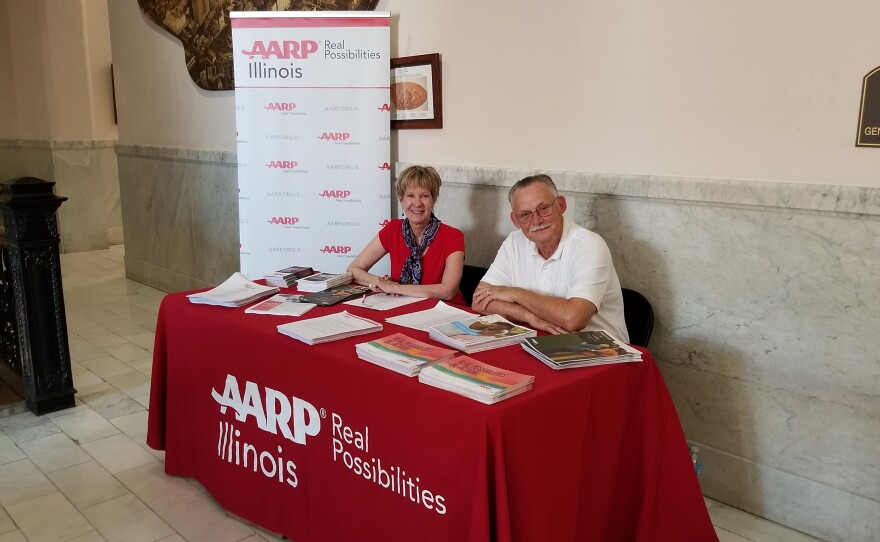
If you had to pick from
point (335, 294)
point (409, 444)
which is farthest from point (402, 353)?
point (335, 294)

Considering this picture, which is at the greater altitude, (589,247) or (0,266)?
(589,247)

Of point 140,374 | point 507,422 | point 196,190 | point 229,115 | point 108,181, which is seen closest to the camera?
point 507,422

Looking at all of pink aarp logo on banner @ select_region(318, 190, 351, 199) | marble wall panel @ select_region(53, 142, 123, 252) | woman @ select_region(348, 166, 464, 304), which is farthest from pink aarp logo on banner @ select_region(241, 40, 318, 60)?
marble wall panel @ select_region(53, 142, 123, 252)

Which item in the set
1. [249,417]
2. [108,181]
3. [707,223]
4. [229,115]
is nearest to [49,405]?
[249,417]

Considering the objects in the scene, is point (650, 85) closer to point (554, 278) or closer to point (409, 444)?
point (554, 278)

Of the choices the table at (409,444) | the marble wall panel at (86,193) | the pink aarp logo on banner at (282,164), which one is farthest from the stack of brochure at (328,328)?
the marble wall panel at (86,193)

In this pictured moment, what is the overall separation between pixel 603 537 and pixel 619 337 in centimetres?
75

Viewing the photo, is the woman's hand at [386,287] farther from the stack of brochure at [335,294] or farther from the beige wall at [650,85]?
the beige wall at [650,85]

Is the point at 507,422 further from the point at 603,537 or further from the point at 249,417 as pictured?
the point at 249,417

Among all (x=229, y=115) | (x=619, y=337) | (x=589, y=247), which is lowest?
(x=619, y=337)

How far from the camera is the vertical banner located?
12.7 ft

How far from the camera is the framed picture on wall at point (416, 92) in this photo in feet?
12.1

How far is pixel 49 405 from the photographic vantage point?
352 centimetres

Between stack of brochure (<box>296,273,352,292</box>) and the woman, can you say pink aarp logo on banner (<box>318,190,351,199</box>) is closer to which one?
the woman
